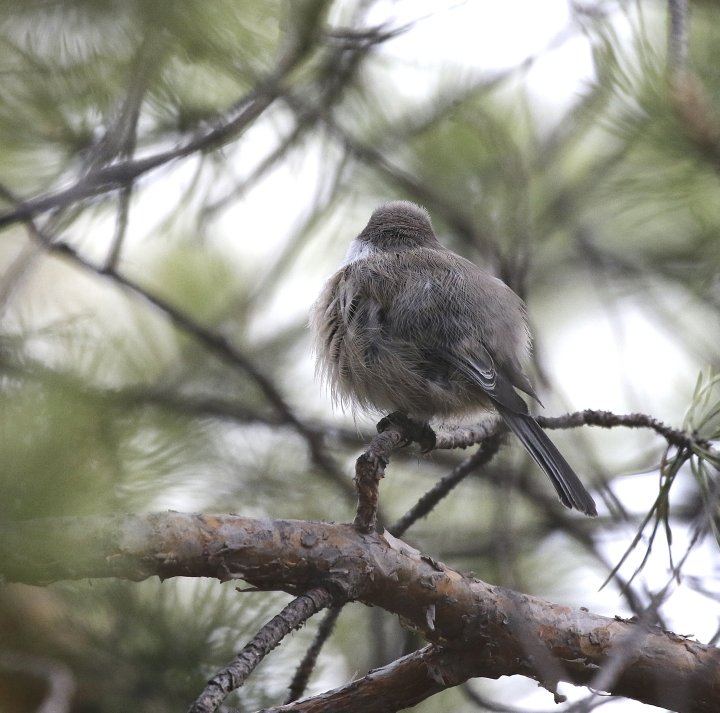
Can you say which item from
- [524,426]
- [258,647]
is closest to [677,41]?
[524,426]

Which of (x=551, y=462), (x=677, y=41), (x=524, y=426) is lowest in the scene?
(x=551, y=462)

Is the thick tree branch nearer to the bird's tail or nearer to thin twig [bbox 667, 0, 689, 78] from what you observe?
the bird's tail

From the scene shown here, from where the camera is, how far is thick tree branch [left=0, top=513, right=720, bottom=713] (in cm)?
149

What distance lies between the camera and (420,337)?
8.30 ft

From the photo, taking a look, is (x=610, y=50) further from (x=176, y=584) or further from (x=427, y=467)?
(x=427, y=467)

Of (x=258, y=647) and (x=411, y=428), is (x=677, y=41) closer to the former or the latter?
(x=411, y=428)

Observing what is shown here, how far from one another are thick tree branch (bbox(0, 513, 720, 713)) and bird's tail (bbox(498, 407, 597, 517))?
0.38m

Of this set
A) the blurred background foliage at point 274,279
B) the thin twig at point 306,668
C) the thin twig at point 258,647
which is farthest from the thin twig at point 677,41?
the thin twig at point 306,668

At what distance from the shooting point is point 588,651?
1779 mm

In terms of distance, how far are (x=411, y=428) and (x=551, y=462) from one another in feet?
1.29

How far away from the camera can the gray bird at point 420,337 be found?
2.52 m

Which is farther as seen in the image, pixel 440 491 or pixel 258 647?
pixel 440 491

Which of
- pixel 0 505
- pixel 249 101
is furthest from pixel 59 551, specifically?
pixel 249 101

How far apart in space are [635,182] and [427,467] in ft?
4.66
